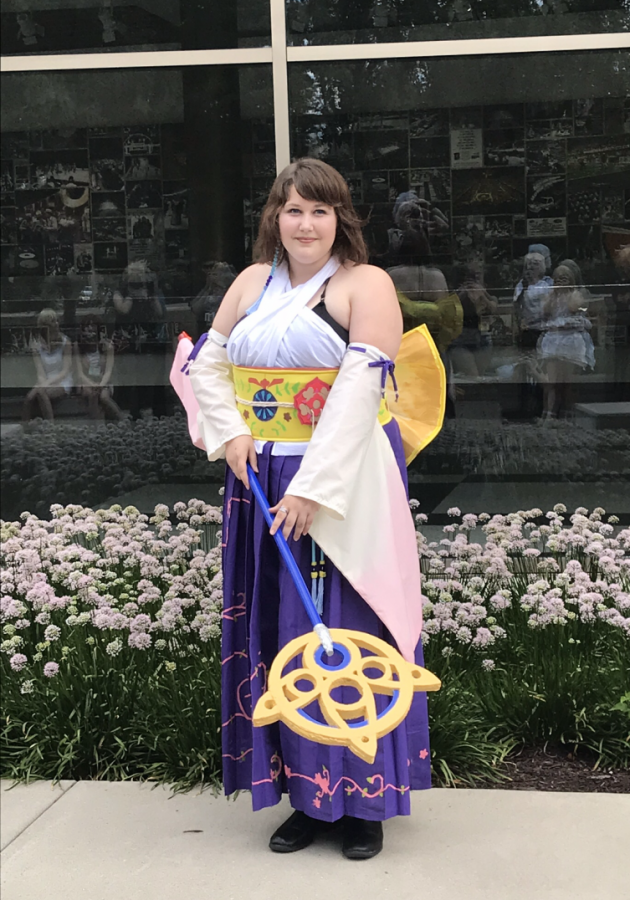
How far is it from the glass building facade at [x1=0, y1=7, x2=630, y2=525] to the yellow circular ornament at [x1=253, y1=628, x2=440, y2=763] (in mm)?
1846

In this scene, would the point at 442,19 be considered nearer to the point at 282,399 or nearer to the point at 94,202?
the point at 94,202

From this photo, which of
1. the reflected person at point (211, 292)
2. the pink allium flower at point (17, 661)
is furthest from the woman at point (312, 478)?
the reflected person at point (211, 292)

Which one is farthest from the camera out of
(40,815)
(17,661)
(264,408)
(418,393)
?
(17,661)

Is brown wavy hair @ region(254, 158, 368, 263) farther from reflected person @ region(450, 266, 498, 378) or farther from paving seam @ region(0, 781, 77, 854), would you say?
paving seam @ region(0, 781, 77, 854)

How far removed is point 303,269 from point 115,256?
1.69 metres

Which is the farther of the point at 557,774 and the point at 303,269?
the point at 557,774

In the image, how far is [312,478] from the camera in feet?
8.01

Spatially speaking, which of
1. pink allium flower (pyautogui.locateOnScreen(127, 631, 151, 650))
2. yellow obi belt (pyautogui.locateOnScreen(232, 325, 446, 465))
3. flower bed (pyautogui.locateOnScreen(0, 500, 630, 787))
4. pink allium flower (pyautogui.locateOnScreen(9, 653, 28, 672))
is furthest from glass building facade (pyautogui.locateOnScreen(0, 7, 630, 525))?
yellow obi belt (pyautogui.locateOnScreen(232, 325, 446, 465))

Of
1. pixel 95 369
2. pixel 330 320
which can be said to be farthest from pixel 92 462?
pixel 330 320

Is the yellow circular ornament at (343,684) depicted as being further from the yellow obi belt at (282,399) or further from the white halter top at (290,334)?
the white halter top at (290,334)

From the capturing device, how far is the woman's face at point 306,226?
2.53 m

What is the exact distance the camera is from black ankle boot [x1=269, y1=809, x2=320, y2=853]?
2799mm

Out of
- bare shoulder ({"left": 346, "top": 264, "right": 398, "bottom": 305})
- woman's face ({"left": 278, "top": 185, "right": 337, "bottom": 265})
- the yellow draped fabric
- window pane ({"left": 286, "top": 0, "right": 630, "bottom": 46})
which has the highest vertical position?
window pane ({"left": 286, "top": 0, "right": 630, "bottom": 46})

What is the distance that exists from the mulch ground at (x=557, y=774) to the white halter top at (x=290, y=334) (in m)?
1.59
